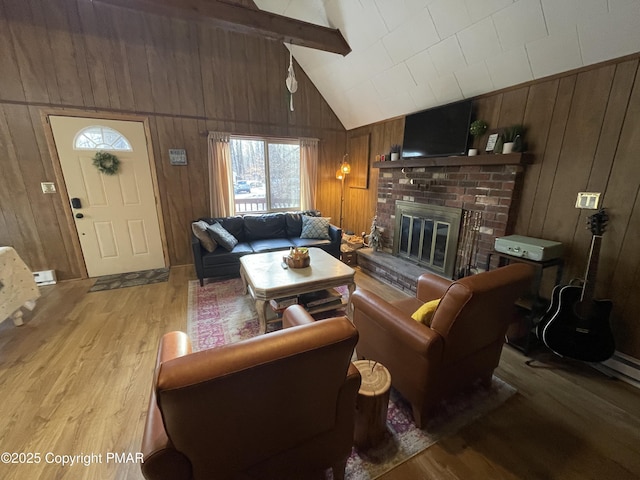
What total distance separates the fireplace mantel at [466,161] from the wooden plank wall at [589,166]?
152mm

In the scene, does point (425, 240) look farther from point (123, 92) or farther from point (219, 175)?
point (123, 92)

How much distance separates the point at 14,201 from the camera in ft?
10.1

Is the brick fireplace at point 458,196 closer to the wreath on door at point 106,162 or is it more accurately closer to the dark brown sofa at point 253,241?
the dark brown sofa at point 253,241

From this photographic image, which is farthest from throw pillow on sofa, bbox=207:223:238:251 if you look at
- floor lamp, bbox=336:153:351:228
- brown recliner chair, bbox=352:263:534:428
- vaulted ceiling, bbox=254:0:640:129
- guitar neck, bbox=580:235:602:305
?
guitar neck, bbox=580:235:602:305

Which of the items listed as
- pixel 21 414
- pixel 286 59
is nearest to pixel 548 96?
pixel 286 59

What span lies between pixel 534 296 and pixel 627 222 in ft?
2.56

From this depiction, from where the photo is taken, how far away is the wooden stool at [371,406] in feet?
4.11

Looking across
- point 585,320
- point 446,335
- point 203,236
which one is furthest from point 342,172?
point 446,335

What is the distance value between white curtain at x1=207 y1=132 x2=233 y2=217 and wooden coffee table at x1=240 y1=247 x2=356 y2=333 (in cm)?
163

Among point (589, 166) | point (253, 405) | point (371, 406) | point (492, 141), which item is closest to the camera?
point (253, 405)

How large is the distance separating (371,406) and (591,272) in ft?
6.05

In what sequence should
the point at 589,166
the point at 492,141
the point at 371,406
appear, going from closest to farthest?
the point at 371,406 < the point at 589,166 < the point at 492,141

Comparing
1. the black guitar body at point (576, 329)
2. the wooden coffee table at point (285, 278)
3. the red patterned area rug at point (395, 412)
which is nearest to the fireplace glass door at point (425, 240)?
the black guitar body at point (576, 329)

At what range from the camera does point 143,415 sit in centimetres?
154
